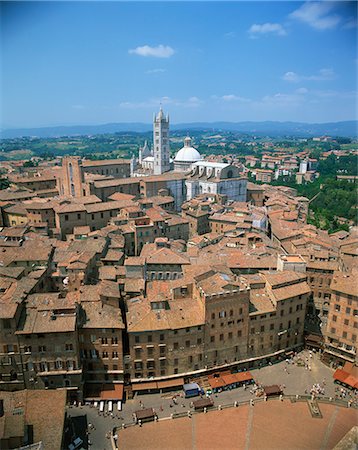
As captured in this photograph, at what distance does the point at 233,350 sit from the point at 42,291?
1724 centimetres

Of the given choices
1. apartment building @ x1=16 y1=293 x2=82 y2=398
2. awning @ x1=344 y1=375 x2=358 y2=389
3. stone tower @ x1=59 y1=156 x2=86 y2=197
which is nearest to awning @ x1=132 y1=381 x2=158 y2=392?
apartment building @ x1=16 y1=293 x2=82 y2=398

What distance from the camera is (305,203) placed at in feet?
257

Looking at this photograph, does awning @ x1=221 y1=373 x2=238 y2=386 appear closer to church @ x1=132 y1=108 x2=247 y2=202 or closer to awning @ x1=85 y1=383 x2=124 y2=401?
awning @ x1=85 y1=383 x2=124 y2=401

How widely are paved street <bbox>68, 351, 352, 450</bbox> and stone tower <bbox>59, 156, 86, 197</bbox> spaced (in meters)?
35.4

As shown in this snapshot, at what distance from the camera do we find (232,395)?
A: 28844mm

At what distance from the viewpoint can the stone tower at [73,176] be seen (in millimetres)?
55812

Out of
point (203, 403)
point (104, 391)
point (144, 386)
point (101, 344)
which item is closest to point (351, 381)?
point (203, 403)

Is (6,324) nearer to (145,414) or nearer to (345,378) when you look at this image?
(145,414)

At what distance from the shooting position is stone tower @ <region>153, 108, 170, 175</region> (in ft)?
249

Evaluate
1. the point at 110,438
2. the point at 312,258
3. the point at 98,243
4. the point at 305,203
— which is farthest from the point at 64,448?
the point at 305,203

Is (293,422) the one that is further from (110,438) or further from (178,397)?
(110,438)

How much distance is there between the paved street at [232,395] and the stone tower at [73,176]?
35378 millimetres

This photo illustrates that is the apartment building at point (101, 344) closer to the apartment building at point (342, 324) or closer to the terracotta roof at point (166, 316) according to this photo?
the terracotta roof at point (166, 316)

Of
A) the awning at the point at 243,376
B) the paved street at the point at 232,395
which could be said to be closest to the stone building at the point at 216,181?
the paved street at the point at 232,395
